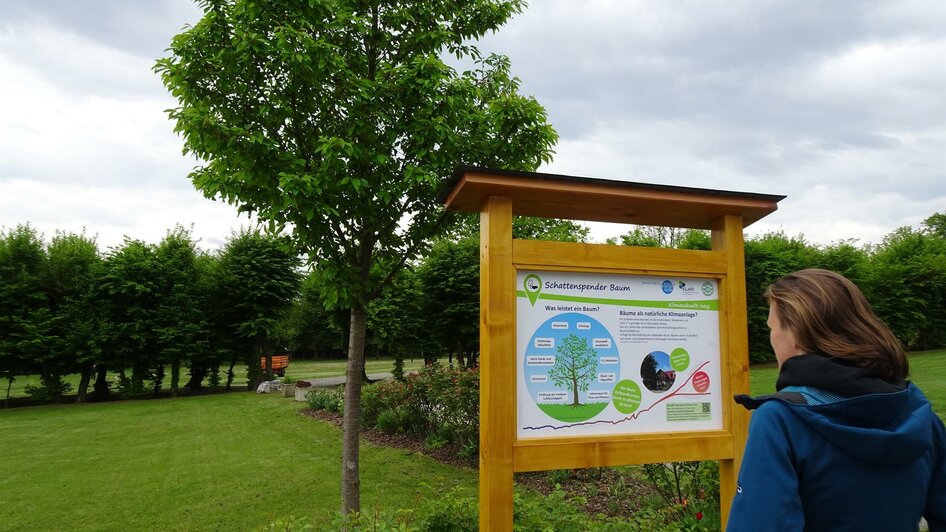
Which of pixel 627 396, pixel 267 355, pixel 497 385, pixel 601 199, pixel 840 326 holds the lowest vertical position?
pixel 267 355

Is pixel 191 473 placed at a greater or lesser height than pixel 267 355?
lesser

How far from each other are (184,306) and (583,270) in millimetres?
22970

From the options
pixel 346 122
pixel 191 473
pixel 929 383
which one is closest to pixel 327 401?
pixel 191 473

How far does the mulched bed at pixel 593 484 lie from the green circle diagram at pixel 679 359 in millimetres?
2180

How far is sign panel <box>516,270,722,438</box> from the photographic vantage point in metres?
3.45

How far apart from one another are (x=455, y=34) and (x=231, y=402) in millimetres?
17895

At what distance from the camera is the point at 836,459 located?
1.45 meters

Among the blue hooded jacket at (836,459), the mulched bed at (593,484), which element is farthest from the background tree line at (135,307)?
the blue hooded jacket at (836,459)

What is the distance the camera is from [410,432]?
37.7 ft

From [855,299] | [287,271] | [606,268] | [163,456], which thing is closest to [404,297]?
[287,271]

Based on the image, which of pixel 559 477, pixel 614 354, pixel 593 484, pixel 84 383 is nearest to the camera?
pixel 614 354

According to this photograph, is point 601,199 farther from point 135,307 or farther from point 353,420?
point 135,307

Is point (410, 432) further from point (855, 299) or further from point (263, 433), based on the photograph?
point (855, 299)

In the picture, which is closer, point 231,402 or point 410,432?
point 410,432
